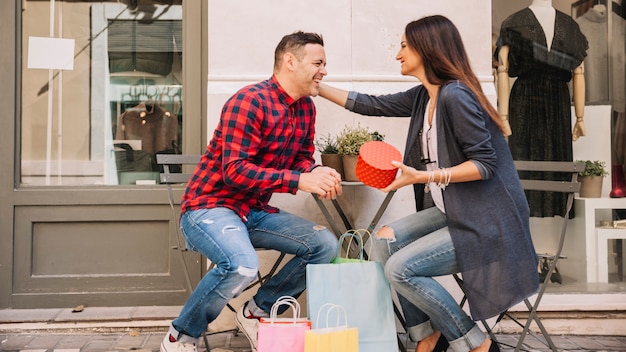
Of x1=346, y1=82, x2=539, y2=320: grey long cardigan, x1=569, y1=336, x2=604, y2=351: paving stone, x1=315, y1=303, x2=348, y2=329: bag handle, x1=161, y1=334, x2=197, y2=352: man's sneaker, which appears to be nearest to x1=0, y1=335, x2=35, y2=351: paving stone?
x1=161, y1=334, x2=197, y2=352: man's sneaker

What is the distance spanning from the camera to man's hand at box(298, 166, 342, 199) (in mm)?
2926

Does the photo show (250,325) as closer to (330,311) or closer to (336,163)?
(330,311)

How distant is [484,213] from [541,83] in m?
2.00

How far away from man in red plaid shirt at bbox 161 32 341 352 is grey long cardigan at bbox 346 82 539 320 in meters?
0.57

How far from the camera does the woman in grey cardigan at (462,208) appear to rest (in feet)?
8.91

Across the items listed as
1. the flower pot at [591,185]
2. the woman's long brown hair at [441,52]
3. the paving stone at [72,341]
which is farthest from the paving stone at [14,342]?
the flower pot at [591,185]

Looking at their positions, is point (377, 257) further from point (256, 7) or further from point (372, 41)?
point (256, 7)

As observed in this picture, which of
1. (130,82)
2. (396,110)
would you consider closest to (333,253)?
(396,110)

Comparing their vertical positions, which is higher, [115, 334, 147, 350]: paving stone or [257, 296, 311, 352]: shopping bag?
[257, 296, 311, 352]: shopping bag

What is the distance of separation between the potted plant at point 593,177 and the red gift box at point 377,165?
2.05 meters

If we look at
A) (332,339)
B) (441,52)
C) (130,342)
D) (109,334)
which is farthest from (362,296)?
(109,334)

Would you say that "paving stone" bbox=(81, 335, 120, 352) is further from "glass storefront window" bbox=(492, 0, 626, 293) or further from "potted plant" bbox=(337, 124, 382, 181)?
"glass storefront window" bbox=(492, 0, 626, 293)

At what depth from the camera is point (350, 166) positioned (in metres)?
3.36

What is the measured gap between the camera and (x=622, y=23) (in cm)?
451
